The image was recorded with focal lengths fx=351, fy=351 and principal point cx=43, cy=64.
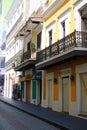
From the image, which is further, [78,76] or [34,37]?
[34,37]

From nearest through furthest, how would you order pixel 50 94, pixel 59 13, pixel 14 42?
pixel 59 13 < pixel 50 94 < pixel 14 42

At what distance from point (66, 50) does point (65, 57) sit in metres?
0.46

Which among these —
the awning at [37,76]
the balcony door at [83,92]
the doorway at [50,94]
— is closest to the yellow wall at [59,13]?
the balcony door at [83,92]

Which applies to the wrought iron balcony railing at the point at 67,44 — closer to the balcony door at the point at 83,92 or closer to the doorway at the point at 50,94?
the balcony door at the point at 83,92

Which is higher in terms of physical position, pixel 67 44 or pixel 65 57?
pixel 67 44

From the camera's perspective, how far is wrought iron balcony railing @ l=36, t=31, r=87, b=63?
61.1ft

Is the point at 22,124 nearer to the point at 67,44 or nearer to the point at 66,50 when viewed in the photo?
the point at 66,50

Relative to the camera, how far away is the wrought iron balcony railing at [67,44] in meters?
18.6

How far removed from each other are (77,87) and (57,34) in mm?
5750

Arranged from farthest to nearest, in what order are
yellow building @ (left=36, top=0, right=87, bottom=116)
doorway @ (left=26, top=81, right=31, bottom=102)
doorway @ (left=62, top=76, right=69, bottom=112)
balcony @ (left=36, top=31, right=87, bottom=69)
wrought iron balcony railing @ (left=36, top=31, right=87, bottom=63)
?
doorway @ (left=26, top=81, right=31, bottom=102)
doorway @ (left=62, top=76, right=69, bottom=112)
yellow building @ (left=36, top=0, right=87, bottom=116)
wrought iron balcony railing @ (left=36, top=31, right=87, bottom=63)
balcony @ (left=36, top=31, right=87, bottom=69)

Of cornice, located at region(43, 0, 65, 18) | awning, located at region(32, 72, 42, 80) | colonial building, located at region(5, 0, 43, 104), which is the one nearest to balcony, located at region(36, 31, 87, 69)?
cornice, located at region(43, 0, 65, 18)

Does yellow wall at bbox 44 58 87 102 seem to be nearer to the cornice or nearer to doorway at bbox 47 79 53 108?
doorway at bbox 47 79 53 108

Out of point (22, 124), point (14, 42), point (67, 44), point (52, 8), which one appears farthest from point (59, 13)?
point (14, 42)

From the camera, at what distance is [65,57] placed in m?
19.5
